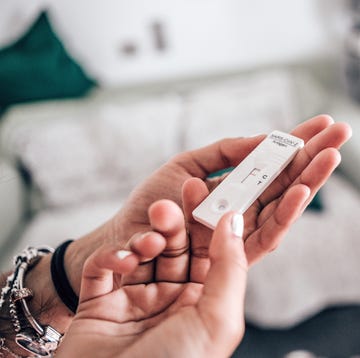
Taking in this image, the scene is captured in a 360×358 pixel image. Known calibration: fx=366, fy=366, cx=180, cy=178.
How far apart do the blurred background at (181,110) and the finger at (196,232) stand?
37cm

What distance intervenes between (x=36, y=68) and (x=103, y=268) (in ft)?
3.64

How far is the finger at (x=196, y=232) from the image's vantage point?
0.53 m

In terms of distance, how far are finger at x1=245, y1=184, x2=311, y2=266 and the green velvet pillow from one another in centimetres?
109

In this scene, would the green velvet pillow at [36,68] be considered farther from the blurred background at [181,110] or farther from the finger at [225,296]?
the finger at [225,296]

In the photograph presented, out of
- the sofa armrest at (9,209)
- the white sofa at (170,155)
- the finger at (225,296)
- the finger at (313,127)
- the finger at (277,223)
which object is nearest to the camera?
the finger at (225,296)

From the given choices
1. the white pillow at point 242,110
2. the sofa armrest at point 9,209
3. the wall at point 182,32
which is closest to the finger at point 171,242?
the sofa armrest at point 9,209

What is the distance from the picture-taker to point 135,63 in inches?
61.1

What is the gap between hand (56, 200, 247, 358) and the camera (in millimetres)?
373

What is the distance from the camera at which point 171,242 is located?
1.60 feet

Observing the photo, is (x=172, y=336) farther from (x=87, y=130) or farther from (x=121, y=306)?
(x=87, y=130)

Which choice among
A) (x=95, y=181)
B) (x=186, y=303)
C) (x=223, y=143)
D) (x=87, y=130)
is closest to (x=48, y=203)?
(x=95, y=181)

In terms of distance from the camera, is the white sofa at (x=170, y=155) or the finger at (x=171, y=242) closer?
the finger at (x=171, y=242)

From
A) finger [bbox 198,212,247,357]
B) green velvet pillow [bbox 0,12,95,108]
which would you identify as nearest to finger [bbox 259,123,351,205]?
finger [bbox 198,212,247,357]

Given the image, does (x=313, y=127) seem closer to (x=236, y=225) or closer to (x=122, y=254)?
(x=236, y=225)
